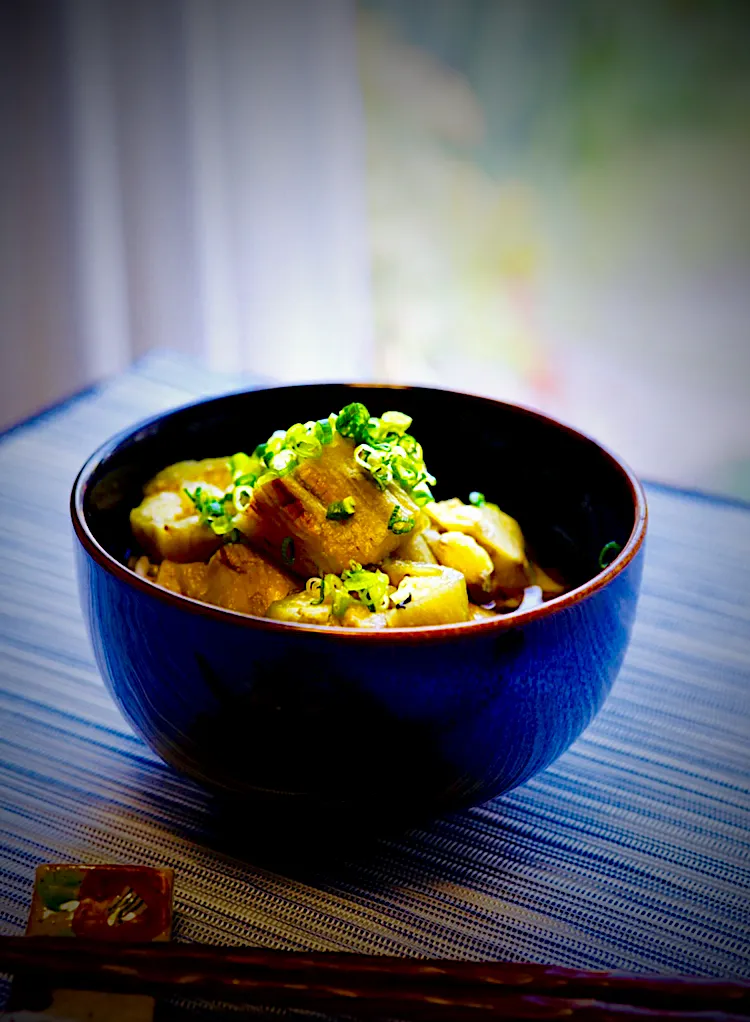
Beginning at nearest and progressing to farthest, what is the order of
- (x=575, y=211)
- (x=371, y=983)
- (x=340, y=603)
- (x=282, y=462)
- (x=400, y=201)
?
(x=371, y=983) → (x=340, y=603) → (x=282, y=462) → (x=575, y=211) → (x=400, y=201)

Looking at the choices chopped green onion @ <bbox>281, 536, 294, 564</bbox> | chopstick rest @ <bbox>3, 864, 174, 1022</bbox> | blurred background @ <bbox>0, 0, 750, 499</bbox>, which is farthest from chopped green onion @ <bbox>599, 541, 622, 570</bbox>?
blurred background @ <bbox>0, 0, 750, 499</bbox>

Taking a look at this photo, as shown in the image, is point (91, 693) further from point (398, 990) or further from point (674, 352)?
point (674, 352)

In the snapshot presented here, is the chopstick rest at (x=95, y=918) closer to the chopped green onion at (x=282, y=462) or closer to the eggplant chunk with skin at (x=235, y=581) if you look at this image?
the eggplant chunk with skin at (x=235, y=581)

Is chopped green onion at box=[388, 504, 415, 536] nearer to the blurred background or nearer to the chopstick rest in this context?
the chopstick rest

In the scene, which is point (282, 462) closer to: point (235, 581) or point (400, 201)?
point (235, 581)

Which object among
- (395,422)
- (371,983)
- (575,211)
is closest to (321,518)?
(395,422)

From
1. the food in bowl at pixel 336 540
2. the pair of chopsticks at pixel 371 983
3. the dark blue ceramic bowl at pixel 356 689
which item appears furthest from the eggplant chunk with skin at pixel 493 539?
the pair of chopsticks at pixel 371 983

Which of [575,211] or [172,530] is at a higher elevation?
[172,530]

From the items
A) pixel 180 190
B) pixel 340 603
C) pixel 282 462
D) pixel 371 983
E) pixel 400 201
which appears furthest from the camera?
pixel 400 201
